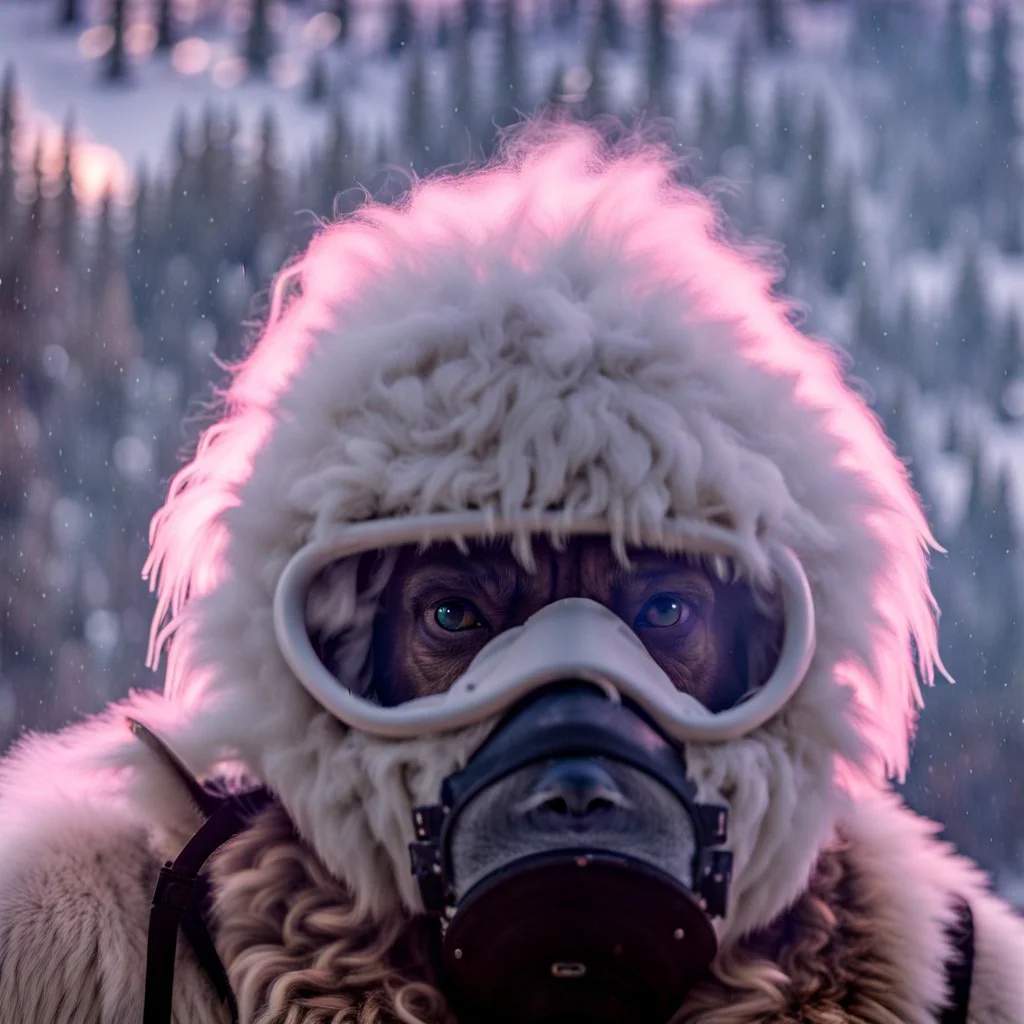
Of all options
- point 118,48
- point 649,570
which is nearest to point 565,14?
point 118,48

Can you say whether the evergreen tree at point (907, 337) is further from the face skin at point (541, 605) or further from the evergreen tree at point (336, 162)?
the face skin at point (541, 605)

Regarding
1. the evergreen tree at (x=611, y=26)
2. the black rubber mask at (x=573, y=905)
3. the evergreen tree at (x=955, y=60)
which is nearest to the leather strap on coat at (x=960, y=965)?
the black rubber mask at (x=573, y=905)

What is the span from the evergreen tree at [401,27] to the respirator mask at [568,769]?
481cm

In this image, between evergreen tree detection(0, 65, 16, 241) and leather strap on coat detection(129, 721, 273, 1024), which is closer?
leather strap on coat detection(129, 721, 273, 1024)

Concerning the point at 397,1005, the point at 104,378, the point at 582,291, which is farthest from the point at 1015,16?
the point at 397,1005

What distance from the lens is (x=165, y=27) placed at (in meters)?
5.49

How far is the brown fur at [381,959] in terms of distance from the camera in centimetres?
125

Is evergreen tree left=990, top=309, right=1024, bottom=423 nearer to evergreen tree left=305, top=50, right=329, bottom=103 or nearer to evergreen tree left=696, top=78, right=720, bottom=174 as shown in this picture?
evergreen tree left=696, top=78, right=720, bottom=174

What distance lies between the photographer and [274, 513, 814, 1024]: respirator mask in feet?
3.73

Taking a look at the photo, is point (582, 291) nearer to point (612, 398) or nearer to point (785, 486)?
point (612, 398)

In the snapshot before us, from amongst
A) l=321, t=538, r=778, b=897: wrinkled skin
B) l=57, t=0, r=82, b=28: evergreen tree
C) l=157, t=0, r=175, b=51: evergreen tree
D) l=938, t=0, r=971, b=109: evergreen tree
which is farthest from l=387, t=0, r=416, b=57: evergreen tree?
l=321, t=538, r=778, b=897: wrinkled skin

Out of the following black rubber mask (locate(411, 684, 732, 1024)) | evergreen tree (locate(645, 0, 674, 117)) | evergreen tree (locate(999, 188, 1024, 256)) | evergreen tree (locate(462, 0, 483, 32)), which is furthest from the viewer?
evergreen tree (locate(999, 188, 1024, 256))

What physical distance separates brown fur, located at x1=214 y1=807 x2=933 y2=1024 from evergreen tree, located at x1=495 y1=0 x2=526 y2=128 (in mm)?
4443

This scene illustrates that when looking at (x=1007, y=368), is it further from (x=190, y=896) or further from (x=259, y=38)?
(x=190, y=896)
